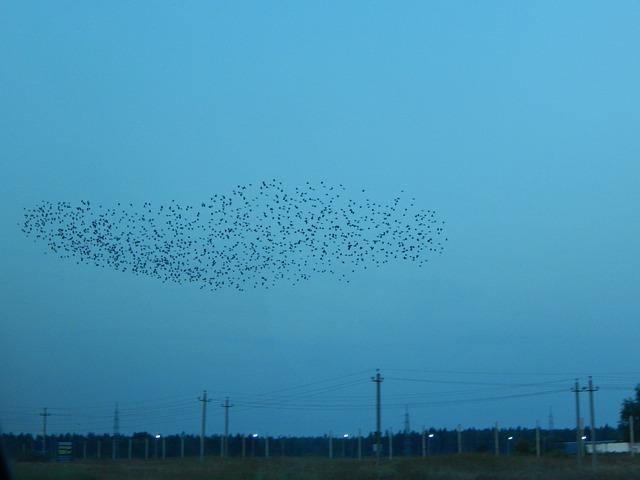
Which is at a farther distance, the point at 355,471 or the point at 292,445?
the point at 292,445

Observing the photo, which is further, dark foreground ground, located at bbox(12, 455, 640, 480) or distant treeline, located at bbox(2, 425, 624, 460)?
distant treeline, located at bbox(2, 425, 624, 460)

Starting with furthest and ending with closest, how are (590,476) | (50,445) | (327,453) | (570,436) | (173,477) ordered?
(570,436)
(327,453)
(50,445)
(590,476)
(173,477)

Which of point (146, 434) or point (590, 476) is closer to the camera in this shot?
point (590, 476)

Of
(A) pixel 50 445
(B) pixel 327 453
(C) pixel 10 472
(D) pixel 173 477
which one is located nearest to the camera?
(C) pixel 10 472

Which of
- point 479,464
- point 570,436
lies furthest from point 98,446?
point 570,436

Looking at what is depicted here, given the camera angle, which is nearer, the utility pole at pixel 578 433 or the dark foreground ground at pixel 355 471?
the dark foreground ground at pixel 355 471

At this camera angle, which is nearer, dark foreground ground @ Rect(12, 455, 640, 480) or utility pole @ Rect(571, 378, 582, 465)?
dark foreground ground @ Rect(12, 455, 640, 480)

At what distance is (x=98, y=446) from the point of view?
6488 centimetres

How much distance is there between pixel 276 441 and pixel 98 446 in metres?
11.7

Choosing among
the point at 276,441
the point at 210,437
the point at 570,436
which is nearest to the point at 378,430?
the point at 276,441

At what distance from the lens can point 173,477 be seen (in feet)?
108

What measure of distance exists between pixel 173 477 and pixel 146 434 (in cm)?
4207

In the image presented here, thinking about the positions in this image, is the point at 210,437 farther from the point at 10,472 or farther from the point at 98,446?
the point at 10,472

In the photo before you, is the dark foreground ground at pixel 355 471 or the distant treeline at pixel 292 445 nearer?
the dark foreground ground at pixel 355 471
